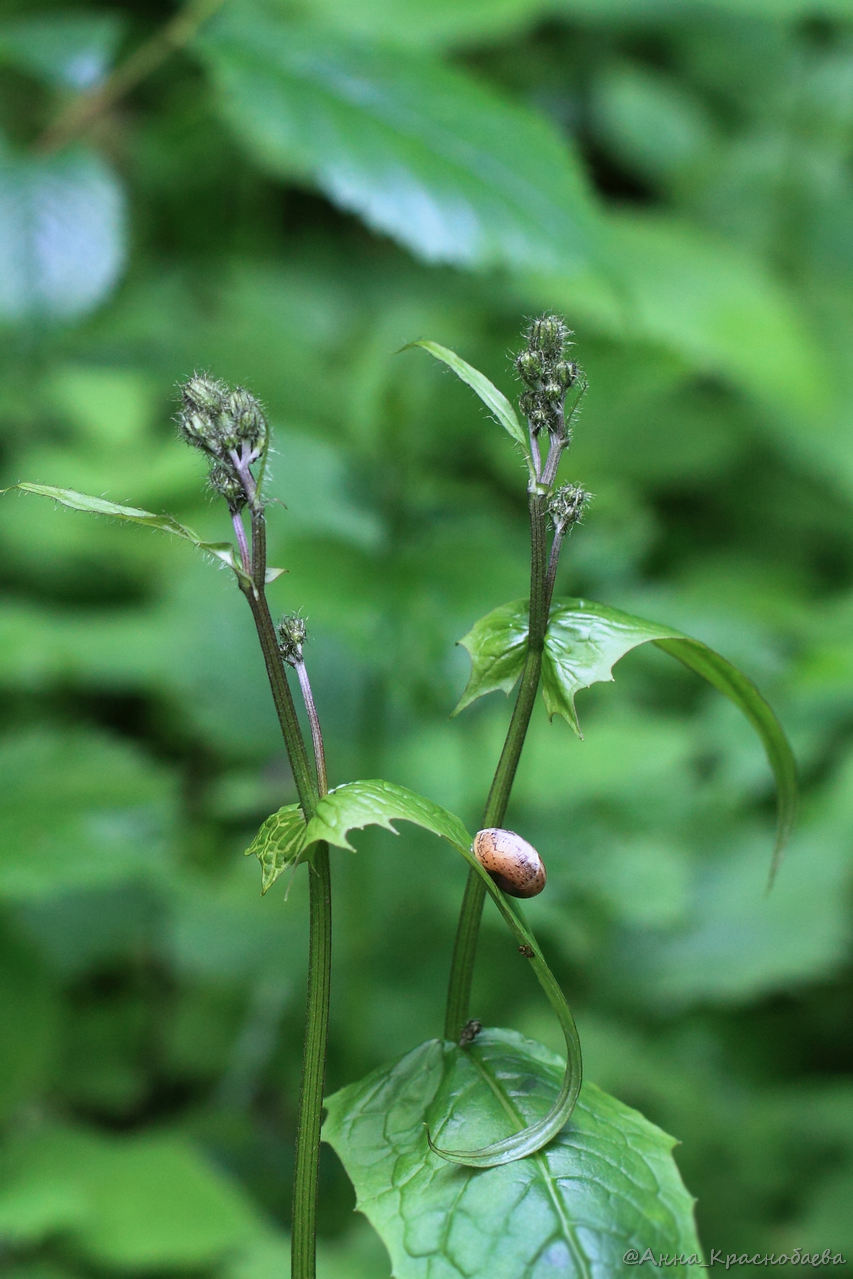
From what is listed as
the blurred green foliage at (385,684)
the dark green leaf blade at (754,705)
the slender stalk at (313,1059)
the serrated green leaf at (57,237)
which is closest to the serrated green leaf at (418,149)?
the blurred green foliage at (385,684)

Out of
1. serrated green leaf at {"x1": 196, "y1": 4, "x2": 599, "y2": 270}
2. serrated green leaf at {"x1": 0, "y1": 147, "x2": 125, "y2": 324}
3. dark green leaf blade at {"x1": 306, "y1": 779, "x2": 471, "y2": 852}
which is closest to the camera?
dark green leaf blade at {"x1": 306, "y1": 779, "x2": 471, "y2": 852}

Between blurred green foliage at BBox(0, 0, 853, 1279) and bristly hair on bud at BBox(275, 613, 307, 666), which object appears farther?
blurred green foliage at BBox(0, 0, 853, 1279)

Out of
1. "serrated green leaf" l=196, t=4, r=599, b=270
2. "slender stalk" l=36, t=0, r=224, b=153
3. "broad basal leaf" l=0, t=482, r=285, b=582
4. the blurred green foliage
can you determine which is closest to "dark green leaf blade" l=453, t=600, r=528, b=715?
"broad basal leaf" l=0, t=482, r=285, b=582

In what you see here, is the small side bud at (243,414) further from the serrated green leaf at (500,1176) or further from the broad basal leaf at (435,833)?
the serrated green leaf at (500,1176)

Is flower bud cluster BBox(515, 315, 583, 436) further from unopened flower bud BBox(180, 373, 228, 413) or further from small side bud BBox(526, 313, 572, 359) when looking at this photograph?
unopened flower bud BBox(180, 373, 228, 413)

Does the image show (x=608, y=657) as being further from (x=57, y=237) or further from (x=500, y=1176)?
(x=57, y=237)

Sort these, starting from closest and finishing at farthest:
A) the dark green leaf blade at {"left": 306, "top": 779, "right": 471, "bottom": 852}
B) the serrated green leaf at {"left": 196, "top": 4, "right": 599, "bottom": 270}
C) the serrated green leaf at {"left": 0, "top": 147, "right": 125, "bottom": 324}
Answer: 1. the dark green leaf blade at {"left": 306, "top": 779, "right": 471, "bottom": 852}
2. the serrated green leaf at {"left": 196, "top": 4, "right": 599, "bottom": 270}
3. the serrated green leaf at {"left": 0, "top": 147, "right": 125, "bottom": 324}

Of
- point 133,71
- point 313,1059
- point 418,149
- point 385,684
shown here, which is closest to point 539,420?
point 313,1059
